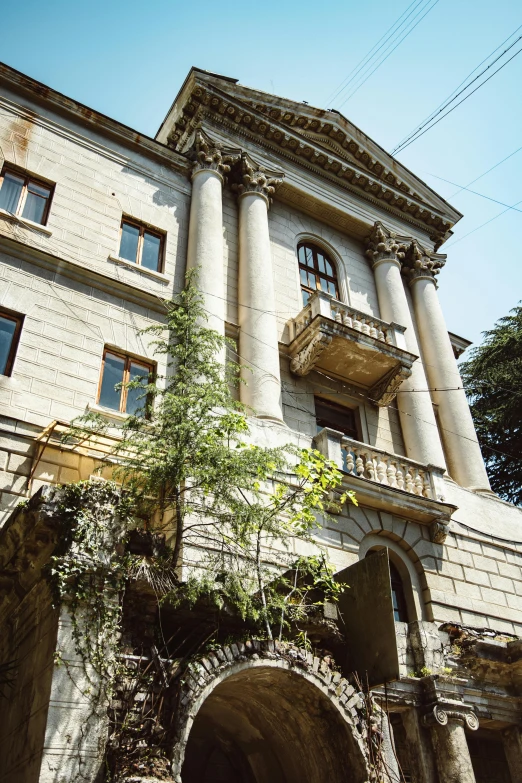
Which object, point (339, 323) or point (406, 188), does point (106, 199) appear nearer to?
point (339, 323)

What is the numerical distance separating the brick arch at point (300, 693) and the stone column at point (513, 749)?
5.40 meters

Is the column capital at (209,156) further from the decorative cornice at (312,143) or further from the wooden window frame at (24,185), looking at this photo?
the wooden window frame at (24,185)

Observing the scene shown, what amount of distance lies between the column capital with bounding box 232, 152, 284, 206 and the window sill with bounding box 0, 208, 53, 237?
21.6ft

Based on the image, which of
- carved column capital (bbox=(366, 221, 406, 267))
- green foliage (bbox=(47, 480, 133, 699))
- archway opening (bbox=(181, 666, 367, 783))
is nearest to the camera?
green foliage (bbox=(47, 480, 133, 699))

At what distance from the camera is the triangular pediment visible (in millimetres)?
20578

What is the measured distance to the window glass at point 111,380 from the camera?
1405 cm

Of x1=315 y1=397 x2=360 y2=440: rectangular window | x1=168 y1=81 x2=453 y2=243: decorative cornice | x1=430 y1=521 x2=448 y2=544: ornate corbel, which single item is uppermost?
x1=168 y1=81 x2=453 y2=243: decorative cornice

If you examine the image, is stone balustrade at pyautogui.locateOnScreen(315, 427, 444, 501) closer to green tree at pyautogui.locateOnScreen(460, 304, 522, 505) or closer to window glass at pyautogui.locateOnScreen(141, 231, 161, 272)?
window glass at pyautogui.locateOnScreen(141, 231, 161, 272)

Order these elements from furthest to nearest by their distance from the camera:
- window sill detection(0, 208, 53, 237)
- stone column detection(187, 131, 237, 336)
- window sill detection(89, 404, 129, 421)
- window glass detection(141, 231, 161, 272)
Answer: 1. window glass detection(141, 231, 161, 272)
2. stone column detection(187, 131, 237, 336)
3. window sill detection(0, 208, 53, 237)
4. window sill detection(89, 404, 129, 421)

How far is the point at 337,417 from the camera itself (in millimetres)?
18172

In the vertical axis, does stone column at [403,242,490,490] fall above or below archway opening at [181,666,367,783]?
above

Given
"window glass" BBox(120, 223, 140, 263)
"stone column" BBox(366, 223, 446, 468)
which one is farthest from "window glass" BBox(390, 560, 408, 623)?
"window glass" BBox(120, 223, 140, 263)

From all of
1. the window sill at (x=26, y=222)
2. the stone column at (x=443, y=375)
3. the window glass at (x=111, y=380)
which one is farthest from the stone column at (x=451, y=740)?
the window sill at (x=26, y=222)

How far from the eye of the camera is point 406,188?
2369 centimetres
